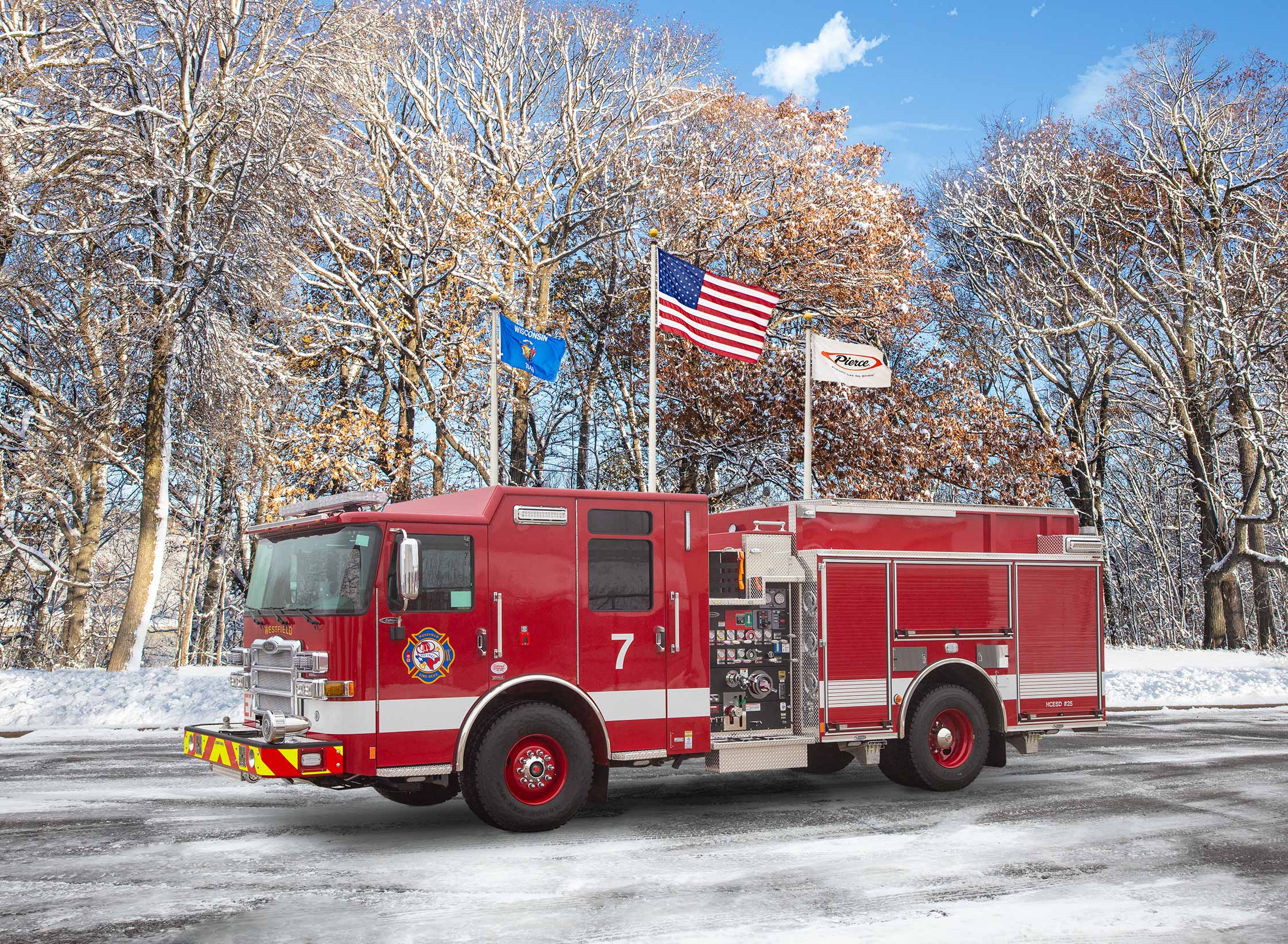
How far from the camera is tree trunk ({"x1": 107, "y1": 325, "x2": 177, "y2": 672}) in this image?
22.0 meters

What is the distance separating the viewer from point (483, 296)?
1040 inches

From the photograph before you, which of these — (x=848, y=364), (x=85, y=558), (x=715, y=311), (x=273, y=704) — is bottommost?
(x=273, y=704)

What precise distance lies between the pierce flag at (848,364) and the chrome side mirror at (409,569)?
10750 mm

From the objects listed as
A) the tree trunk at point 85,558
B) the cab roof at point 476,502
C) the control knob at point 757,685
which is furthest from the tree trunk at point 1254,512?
the tree trunk at point 85,558

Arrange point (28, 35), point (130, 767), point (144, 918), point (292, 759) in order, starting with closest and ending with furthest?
point (144, 918), point (292, 759), point (130, 767), point (28, 35)

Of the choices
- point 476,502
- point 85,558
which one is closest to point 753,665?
point 476,502

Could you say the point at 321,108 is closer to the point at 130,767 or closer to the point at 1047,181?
the point at 130,767

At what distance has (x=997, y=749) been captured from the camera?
11844mm

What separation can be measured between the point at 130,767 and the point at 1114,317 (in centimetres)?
2813

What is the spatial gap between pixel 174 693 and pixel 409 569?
37.6 feet

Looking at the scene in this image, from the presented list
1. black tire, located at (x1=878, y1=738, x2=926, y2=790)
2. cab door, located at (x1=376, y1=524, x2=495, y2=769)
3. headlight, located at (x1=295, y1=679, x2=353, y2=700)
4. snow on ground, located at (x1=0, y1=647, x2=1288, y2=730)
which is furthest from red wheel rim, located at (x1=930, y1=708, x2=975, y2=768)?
snow on ground, located at (x1=0, y1=647, x2=1288, y2=730)

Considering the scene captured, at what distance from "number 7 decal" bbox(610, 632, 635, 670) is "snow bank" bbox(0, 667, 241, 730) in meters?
8.37

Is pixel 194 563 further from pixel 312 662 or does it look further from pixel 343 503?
pixel 312 662

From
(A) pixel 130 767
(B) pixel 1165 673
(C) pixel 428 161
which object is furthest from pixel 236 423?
(B) pixel 1165 673
